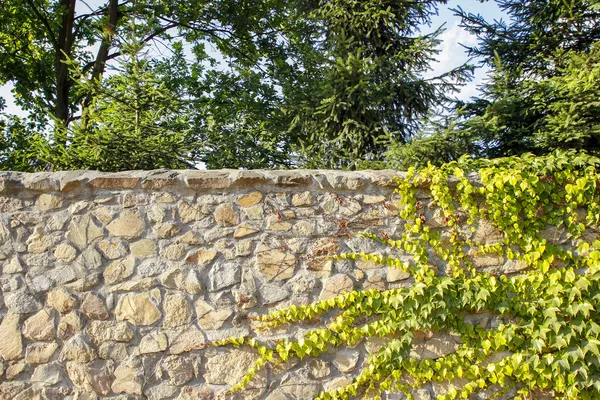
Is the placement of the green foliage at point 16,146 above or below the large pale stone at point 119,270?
above

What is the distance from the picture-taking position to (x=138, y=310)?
3340 millimetres

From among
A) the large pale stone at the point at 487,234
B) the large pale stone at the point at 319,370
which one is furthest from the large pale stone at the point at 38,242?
the large pale stone at the point at 487,234

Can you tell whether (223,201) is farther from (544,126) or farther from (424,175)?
(544,126)

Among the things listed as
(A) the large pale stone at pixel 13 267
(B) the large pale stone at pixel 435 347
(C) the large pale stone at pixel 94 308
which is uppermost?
(A) the large pale stone at pixel 13 267

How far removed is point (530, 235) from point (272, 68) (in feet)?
15.3

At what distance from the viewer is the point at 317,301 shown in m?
3.36

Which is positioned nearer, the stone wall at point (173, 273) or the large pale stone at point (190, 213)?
the stone wall at point (173, 273)

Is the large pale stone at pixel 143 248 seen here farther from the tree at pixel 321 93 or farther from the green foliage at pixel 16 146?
the green foliage at pixel 16 146

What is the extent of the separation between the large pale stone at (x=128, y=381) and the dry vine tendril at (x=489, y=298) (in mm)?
593

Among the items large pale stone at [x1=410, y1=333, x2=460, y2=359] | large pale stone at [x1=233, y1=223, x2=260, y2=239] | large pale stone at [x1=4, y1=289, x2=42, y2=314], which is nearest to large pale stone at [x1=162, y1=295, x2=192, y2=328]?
large pale stone at [x1=233, y1=223, x2=260, y2=239]

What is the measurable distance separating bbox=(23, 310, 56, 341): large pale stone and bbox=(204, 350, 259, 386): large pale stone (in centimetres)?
103

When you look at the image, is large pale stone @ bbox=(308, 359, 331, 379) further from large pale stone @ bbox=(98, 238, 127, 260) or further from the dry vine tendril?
large pale stone @ bbox=(98, 238, 127, 260)

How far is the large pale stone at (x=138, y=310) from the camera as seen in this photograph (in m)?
3.33

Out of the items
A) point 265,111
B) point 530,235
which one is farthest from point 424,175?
point 265,111
